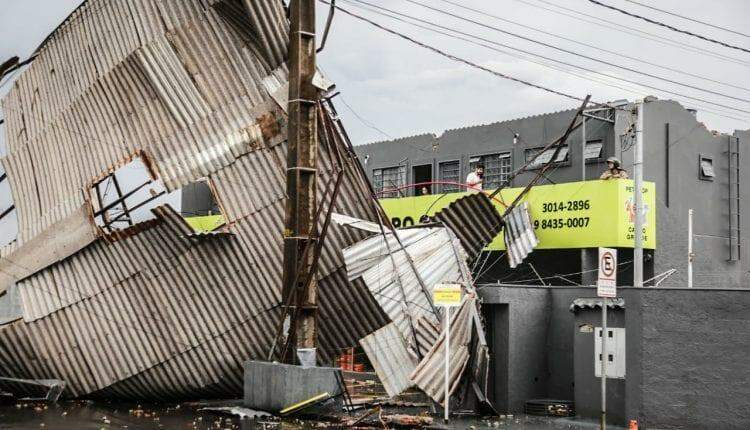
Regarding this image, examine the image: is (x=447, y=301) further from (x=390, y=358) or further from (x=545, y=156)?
(x=545, y=156)

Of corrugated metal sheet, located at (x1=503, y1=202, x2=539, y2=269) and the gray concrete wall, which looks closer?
the gray concrete wall

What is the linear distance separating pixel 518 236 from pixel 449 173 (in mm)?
7404

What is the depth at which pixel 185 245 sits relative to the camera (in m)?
20.2

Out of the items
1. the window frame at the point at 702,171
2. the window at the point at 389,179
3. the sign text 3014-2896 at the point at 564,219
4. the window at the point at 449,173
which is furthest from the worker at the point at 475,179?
the window frame at the point at 702,171

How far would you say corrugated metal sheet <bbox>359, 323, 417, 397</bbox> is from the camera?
58.9 ft

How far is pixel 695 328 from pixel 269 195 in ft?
31.5

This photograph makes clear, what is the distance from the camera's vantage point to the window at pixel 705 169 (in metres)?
26.5

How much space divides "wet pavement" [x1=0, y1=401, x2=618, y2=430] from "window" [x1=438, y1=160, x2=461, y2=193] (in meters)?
13.5

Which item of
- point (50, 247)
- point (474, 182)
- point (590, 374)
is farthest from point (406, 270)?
A: point (50, 247)

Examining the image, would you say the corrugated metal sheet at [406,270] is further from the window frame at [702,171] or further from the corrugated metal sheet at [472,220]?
the window frame at [702,171]

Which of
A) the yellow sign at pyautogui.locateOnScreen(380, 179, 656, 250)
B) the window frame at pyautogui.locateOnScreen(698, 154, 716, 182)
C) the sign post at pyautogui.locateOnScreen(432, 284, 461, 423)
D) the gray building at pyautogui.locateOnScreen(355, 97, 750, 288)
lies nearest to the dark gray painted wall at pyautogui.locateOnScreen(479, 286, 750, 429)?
the sign post at pyautogui.locateOnScreen(432, 284, 461, 423)

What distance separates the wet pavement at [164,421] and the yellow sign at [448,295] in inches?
88.5

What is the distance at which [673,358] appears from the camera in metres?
15.7

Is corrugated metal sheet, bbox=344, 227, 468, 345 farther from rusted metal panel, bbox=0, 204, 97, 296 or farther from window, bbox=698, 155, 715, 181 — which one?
window, bbox=698, 155, 715, 181
